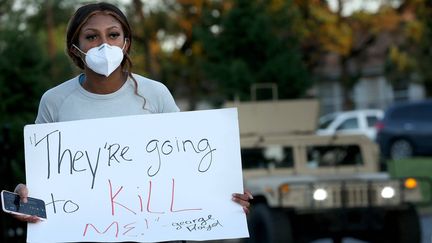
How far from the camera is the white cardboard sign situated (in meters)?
4.21

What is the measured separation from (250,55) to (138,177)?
65.5 feet

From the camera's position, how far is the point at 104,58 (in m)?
4.16

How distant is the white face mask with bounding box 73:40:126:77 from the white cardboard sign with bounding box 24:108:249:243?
0.70 feet

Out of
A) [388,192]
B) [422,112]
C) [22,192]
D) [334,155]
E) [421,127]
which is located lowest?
[388,192]

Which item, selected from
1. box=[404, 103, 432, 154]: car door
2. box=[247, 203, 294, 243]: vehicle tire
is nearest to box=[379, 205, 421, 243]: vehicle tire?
box=[247, 203, 294, 243]: vehicle tire

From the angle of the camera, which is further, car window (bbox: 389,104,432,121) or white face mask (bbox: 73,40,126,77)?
car window (bbox: 389,104,432,121)

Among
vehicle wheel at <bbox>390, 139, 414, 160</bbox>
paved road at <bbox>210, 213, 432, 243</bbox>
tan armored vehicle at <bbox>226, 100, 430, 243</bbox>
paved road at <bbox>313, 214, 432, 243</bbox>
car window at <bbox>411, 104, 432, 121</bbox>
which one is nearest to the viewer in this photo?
tan armored vehicle at <bbox>226, 100, 430, 243</bbox>

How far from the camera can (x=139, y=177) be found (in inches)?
169

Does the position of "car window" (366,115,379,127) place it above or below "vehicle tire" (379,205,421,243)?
above

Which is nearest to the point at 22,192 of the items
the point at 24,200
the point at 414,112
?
the point at 24,200

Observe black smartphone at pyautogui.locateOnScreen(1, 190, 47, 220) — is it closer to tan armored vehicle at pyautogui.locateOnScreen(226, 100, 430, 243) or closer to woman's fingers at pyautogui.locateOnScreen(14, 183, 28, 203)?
woman's fingers at pyautogui.locateOnScreen(14, 183, 28, 203)

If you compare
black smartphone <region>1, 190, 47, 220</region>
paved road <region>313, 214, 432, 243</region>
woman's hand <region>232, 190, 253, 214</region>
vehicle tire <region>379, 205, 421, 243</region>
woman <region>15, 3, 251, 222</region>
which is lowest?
paved road <region>313, 214, 432, 243</region>

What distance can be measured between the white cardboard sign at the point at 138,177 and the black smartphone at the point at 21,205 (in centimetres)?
3

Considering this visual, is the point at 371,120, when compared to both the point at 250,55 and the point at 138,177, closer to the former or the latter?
the point at 250,55
